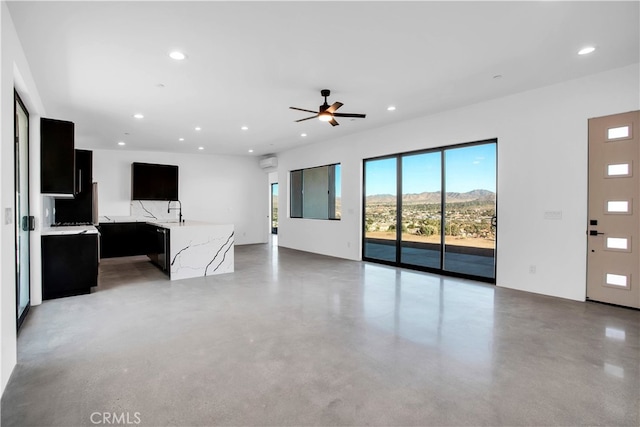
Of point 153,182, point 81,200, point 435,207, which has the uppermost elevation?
point 153,182

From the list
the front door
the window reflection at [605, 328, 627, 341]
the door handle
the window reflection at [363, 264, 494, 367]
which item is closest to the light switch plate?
the front door

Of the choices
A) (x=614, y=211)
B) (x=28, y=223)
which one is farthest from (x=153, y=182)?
(x=614, y=211)

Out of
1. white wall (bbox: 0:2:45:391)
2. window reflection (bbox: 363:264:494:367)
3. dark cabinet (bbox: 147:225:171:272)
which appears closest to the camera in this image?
white wall (bbox: 0:2:45:391)

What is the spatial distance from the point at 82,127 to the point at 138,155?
8.41 feet

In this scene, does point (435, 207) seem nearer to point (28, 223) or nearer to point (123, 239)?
point (28, 223)

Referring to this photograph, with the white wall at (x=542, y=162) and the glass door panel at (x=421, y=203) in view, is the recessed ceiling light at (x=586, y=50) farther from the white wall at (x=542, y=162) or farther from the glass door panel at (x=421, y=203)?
the glass door panel at (x=421, y=203)

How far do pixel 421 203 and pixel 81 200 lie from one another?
668cm

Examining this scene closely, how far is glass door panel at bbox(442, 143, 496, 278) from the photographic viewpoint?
525 cm

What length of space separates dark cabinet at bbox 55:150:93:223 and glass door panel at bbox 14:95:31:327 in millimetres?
2259

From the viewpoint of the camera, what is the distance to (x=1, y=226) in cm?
215

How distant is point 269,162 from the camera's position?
9977mm

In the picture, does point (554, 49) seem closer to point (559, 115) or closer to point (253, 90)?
point (559, 115)

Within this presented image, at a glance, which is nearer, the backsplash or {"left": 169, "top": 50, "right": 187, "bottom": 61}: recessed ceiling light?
{"left": 169, "top": 50, "right": 187, "bottom": 61}: recessed ceiling light

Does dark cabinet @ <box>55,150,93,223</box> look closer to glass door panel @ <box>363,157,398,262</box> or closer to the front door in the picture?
glass door panel @ <box>363,157,398,262</box>
